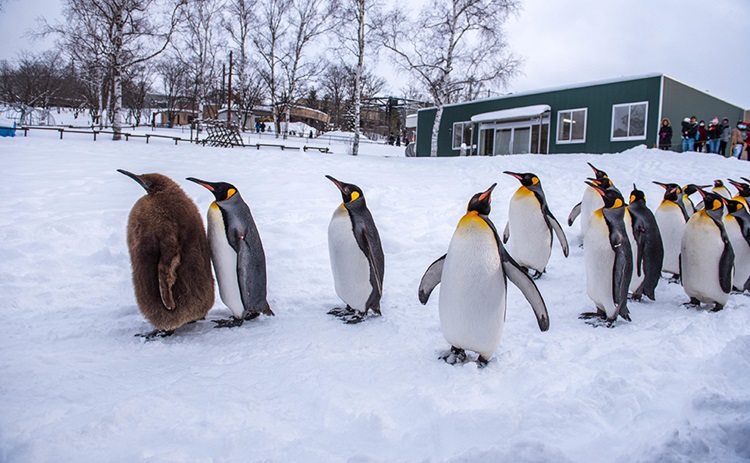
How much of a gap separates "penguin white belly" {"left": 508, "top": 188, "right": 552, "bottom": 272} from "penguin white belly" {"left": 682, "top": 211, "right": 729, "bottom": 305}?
1.14 meters

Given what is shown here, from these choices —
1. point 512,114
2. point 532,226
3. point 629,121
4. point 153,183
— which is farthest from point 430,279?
point 512,114

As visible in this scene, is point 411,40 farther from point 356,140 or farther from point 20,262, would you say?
point 20,262

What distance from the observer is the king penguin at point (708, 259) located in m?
3.73

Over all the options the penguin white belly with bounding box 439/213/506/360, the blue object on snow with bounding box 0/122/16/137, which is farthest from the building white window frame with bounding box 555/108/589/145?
the blue object on snow with bounding box 0/122/16/137

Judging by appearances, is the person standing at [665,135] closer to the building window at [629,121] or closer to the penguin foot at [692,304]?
the building window at [629,121]

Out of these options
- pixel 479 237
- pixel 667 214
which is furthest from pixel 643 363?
pixel 667 214

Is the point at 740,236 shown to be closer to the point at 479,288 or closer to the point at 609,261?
the point at 609,261

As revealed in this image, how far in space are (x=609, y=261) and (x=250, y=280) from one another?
2.49 m

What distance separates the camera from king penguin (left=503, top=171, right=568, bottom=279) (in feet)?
14.9

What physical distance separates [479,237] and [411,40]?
16.5m

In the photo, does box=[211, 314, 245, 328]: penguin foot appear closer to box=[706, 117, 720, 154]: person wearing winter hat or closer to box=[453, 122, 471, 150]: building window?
box=[706, 117, 720, 154]: person wearing winter hat

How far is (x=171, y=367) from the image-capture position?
237 cm

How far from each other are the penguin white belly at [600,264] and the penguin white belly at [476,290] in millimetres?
1242

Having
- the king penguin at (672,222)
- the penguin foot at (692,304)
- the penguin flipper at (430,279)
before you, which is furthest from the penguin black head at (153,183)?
the king penguin at (672,222)
